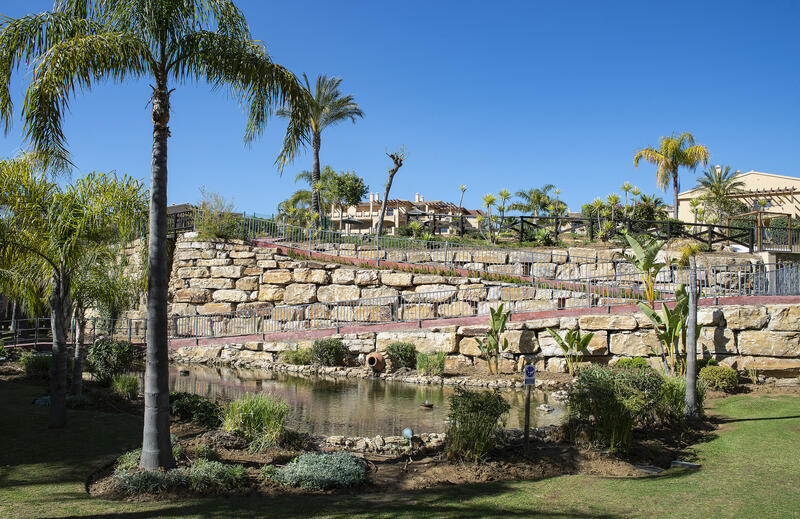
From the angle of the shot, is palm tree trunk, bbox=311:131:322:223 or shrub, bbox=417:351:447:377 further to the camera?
palm tree trunk, bbox=311:131:322:223

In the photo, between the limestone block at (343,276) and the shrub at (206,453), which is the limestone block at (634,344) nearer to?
the limestone block at (343,276)

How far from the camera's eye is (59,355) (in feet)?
30.5

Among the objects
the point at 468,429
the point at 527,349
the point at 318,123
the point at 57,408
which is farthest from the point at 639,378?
the point at 318,123

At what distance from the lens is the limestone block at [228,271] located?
25.1m

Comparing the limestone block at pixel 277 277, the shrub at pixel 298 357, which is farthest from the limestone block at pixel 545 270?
the limestone block at pixel 277 277

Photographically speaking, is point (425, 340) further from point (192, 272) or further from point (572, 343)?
point (192, 272)

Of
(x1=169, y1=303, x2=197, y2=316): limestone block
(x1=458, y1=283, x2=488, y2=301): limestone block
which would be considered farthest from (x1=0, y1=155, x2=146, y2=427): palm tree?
(x1=169, y1=303, x2=197, y2=316): limestone block

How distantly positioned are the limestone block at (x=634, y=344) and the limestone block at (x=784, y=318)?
9.25ft

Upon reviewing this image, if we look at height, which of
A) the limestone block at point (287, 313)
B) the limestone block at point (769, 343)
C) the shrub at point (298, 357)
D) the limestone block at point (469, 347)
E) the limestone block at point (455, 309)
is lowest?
the shrub at point (298, 357)

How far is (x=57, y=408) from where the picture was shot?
8977 millimetres

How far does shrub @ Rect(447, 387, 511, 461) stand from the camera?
7.68 m

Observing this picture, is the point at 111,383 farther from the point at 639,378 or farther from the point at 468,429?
the point at 639,378

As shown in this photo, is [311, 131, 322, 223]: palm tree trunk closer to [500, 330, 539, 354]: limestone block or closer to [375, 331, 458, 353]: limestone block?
[375, 331, 458, 353]: limestone block

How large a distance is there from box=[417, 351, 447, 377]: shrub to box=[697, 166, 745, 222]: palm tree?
27.1 metres
